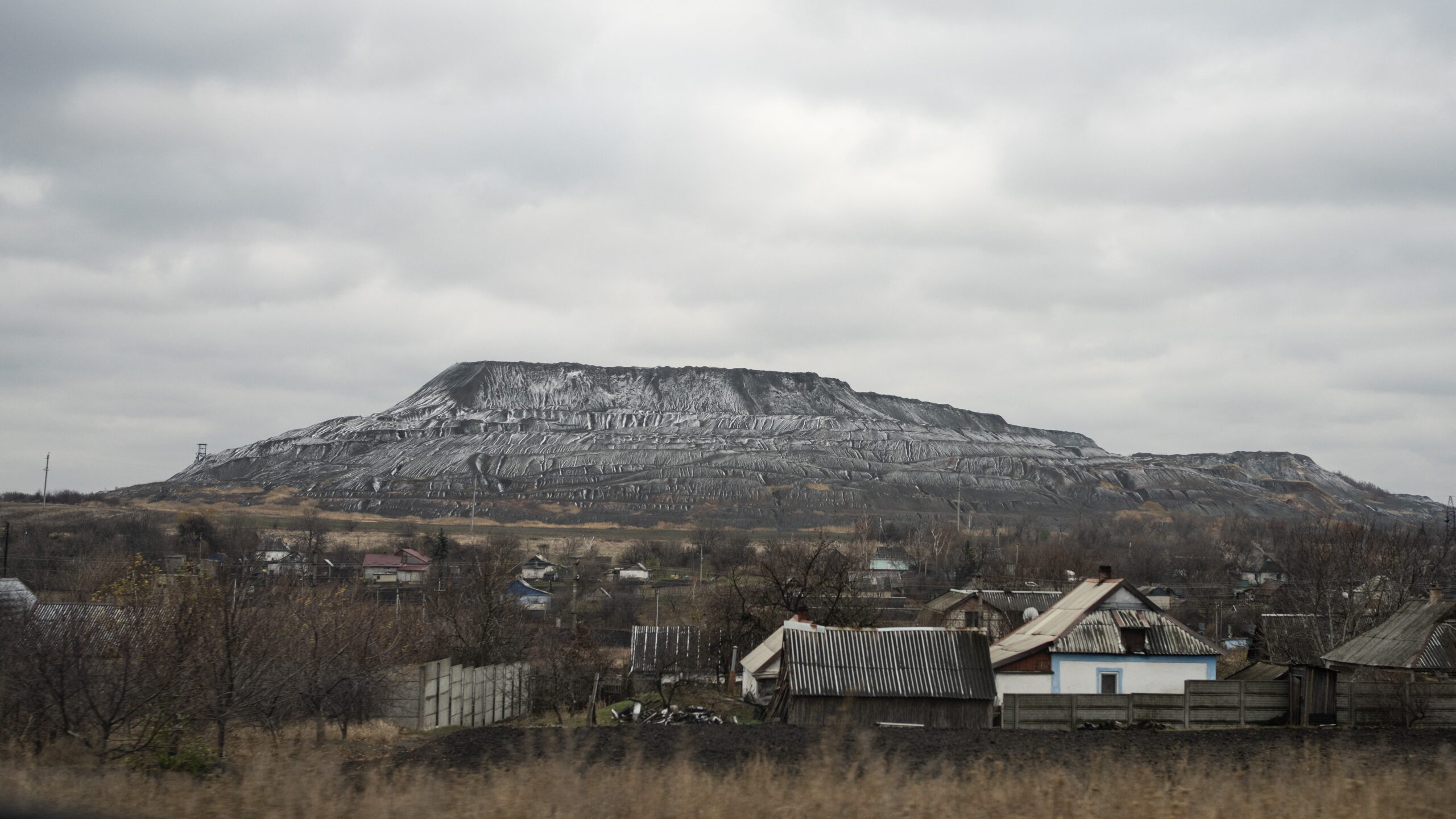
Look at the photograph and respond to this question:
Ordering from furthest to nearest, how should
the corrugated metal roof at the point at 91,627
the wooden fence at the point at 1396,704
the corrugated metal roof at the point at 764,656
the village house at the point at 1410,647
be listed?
the corrugated metal roof at the point at 764,656 → the village house at the point at 1410,647 → the wooden fence at the point at 1396,704 → the corrugated metal roof at the point at 91,627

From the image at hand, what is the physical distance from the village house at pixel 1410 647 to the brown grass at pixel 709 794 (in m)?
20.3

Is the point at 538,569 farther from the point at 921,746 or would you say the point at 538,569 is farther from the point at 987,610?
the point at 921,746

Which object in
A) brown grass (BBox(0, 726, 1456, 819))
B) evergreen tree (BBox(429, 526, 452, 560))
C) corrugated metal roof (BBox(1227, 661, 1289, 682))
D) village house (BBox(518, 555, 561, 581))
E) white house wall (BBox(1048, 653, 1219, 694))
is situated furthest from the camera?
evergreen tree (BBox(429, 526, 452, 560))

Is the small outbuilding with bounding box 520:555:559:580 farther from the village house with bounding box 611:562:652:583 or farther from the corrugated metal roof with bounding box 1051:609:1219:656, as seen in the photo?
the corrugated metal roof with bounding box 1051:609:1219:656

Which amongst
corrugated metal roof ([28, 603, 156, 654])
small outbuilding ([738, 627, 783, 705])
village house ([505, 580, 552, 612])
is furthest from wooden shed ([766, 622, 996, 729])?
village house ([505, 580, 552, 612])

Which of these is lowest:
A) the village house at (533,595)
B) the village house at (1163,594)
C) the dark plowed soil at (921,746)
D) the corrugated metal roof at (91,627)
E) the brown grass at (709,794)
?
the village house at (533,595)

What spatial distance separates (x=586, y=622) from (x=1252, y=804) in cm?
6101

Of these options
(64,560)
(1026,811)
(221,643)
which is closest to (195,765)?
(221,643)

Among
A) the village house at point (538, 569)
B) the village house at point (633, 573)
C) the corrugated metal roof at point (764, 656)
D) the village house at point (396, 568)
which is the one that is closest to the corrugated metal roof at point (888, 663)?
the corrugated metal roof at point (764, 656)

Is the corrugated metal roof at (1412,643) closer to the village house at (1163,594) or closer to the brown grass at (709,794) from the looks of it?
the brown grass at (709,794)

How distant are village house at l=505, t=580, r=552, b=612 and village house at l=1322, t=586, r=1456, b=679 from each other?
163 ft

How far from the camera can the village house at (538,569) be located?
318 ft

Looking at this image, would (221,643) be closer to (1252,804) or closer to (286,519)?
(1252,804)

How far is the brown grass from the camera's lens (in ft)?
29.7
